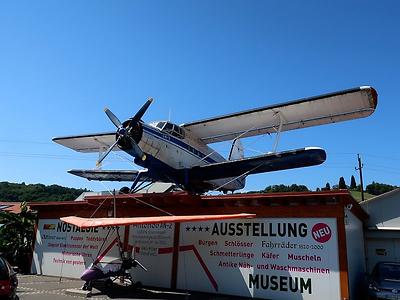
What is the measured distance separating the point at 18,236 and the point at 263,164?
1332 centimetres

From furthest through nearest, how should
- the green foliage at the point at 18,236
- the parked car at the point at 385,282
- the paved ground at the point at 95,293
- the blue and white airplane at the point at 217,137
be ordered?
1. the green foliage at the point at 18,236
2. the blue and white airplane at the point at 217,137
3. the paved ground at the point at 95,293
4. the parked car at the point at 385,282

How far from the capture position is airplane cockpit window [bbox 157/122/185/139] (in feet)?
59.8

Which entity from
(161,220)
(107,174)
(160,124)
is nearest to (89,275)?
(161,220)

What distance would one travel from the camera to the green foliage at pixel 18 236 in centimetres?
1920

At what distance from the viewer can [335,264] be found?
1158 centimetres

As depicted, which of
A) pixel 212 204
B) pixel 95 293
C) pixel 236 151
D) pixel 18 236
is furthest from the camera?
pixel 236 151

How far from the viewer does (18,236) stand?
19812 mm

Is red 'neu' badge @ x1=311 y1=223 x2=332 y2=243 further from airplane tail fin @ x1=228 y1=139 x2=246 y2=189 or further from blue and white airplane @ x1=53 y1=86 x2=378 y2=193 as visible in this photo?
airplane tail fin @ x1=228 y1=139 x2=246 y2=189

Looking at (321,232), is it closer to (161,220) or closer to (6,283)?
(161,220)

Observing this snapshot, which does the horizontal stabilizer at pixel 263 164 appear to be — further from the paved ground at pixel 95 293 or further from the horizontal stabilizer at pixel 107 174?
the paved ground at pixel 95 293

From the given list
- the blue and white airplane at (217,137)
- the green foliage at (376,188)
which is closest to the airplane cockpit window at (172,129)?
the blue and white airplane at (217,137)

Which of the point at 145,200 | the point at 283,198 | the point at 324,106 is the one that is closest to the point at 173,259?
the point at 145,200

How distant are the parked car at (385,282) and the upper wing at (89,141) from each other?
47.7 ft

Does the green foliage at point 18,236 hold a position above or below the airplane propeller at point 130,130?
below
